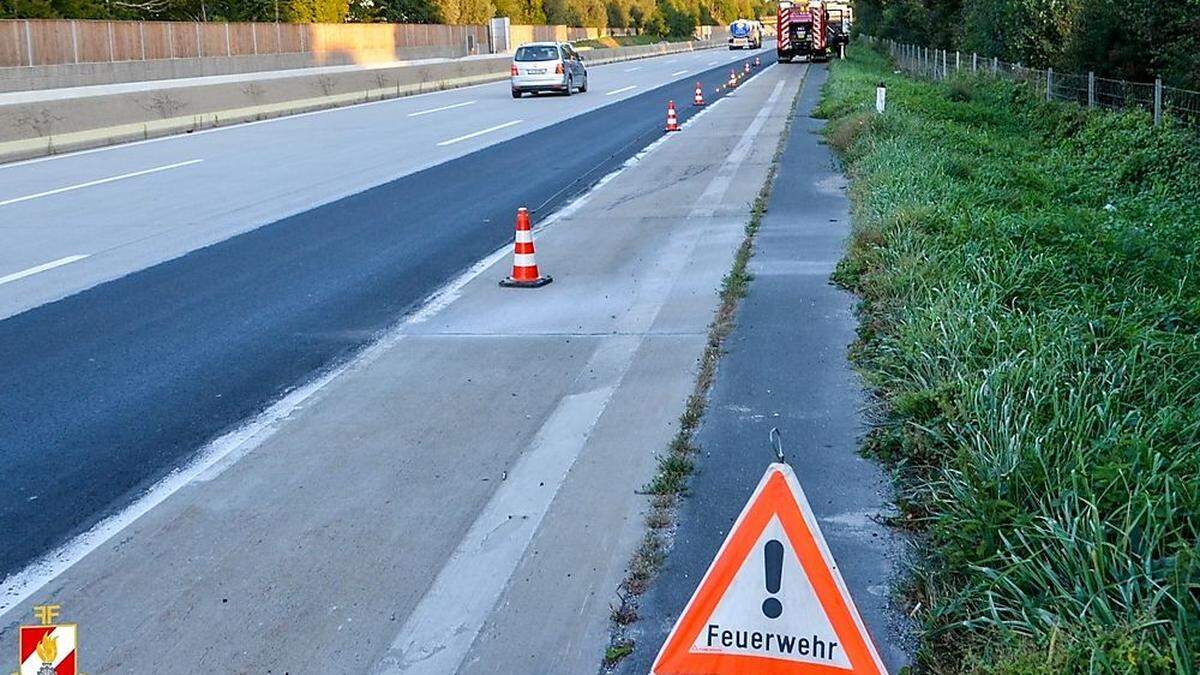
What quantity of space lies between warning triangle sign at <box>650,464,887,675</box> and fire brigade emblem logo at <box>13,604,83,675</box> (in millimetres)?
1973

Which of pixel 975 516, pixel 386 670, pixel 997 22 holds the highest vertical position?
pixel 997 22

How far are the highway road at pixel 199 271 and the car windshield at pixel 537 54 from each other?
14895 mm

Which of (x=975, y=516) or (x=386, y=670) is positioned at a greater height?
(x=975, y=516)

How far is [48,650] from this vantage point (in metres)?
3.87

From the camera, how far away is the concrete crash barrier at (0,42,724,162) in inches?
882

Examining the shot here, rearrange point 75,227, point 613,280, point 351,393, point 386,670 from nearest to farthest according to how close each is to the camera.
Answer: point 386,670
point 351,393
point 613,280
point 75,227

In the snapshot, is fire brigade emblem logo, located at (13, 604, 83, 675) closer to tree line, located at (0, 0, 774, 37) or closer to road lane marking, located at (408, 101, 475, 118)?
road lane marking, located at (408, 101, 475, 118)

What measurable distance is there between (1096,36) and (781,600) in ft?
67.0

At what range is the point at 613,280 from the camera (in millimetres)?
10727

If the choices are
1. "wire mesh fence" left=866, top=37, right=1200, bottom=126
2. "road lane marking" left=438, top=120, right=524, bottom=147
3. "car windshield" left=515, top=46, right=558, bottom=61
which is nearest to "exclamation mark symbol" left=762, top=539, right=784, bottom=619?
"wire mesh fence" left=866, top=37, right=1200, bottom=126

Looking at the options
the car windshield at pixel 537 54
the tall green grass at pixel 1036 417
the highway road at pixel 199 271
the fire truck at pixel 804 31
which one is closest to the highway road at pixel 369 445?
the highway road at pixel 199 271

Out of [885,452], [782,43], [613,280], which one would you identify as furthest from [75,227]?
[782,43]

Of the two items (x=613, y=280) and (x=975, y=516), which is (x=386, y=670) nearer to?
(x=975, y=516)

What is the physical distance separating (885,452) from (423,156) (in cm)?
1590
